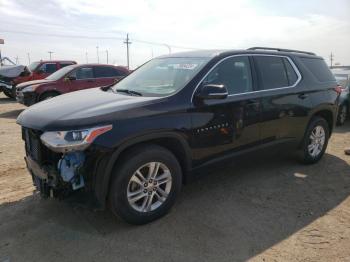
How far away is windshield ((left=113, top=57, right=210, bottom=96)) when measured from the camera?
403 cm

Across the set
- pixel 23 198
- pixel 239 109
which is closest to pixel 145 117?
pixel 239 109

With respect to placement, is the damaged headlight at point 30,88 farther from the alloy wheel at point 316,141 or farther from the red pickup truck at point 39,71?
the alloy wheel at point 316,141

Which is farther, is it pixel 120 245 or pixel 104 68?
pixel 104 68

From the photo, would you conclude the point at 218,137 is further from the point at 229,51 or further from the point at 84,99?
the point at 84,99

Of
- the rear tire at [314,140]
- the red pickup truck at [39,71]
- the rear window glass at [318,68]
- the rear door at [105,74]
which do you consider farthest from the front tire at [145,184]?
the red pickup truck at [39,71]

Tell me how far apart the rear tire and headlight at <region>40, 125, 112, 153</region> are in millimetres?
3587

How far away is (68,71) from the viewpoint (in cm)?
1185

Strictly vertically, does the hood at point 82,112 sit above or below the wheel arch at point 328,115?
above

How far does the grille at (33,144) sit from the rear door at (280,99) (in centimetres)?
272

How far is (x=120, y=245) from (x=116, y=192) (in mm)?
487

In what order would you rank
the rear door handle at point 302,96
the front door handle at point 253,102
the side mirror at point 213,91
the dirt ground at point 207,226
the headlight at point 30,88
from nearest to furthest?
the dirt ground at point 207,226
the side mirror at point 213,91
the front door handle at point 253,102
the rear door handle at point 302,96
the headlight at point 30,88

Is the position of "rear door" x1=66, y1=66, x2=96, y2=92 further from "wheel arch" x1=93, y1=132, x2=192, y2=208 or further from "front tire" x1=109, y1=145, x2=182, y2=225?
"front tire" x1=109, y1=145, x2=182, y2=225

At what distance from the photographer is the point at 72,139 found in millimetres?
3143

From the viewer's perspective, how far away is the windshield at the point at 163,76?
4.03 metres
